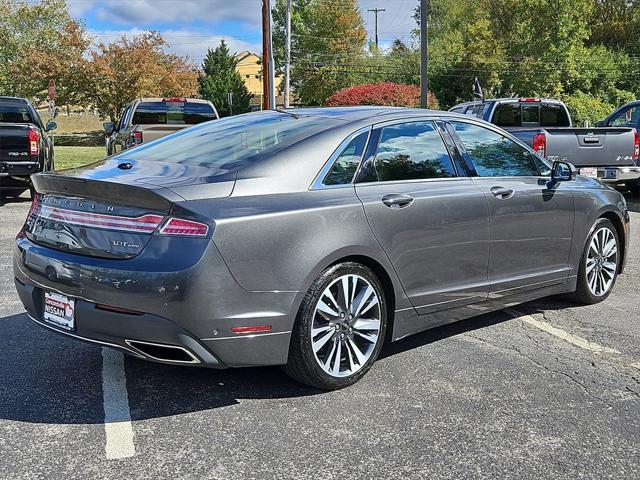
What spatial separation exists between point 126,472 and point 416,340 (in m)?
2.43

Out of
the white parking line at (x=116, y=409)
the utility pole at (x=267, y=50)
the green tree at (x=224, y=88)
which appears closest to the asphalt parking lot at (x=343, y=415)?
the white parking line at (x=116, y=409)

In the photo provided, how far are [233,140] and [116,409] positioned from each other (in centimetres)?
170

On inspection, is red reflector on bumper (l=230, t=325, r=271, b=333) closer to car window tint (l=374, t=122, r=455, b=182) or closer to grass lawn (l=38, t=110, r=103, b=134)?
car window tint (l=374, t=122, r=455, b=182)

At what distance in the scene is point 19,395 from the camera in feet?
12.4

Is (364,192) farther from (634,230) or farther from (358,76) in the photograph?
(358,76)

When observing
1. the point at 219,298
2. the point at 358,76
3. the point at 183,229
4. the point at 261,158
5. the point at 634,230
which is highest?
the point at 358,76

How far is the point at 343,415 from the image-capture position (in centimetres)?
361

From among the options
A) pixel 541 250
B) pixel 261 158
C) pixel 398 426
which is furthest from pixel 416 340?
pixel 261 158

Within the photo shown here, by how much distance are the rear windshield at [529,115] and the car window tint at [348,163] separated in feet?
30.3

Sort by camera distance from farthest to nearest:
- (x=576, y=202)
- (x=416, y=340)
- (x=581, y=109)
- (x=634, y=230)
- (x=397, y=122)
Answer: (x=581, y=109) < (x=634, y=230) < (x=576, y=202) < (x=416, y=340) < (x=397, y=122)

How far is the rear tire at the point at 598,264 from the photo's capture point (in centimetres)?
566

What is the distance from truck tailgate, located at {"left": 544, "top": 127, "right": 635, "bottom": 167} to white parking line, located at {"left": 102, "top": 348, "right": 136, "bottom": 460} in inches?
319

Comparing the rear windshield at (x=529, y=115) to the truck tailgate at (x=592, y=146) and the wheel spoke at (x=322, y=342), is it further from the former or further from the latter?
the wheel spoke at (x=322, y=342)

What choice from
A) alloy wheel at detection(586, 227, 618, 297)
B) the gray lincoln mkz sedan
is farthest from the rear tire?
the gray lincoln mkz sedan
